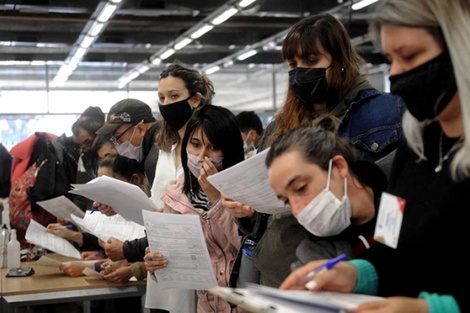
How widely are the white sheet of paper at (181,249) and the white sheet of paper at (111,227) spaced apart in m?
1.10

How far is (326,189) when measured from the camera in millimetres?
1539

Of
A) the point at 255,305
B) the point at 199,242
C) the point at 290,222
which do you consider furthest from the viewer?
the point at 199,242

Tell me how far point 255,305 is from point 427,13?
1.96 ft

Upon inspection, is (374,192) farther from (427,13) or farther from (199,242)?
(199,242)

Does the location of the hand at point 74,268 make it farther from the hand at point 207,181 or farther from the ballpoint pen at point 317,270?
the ballpoint pen at point 317,270

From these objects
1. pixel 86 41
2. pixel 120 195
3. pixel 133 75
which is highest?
pixel 86 41

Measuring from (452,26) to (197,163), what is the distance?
141 cm

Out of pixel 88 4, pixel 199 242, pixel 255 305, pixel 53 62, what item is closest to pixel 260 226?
pixel 199 242

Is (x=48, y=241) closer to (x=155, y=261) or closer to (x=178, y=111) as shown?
(x=178, y=111)

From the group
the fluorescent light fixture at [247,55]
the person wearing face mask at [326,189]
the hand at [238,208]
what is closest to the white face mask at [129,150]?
the hand at [238,208]

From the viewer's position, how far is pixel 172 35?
12414 millimetres

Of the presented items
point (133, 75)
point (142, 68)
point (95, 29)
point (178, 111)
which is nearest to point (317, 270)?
point (178, 111)

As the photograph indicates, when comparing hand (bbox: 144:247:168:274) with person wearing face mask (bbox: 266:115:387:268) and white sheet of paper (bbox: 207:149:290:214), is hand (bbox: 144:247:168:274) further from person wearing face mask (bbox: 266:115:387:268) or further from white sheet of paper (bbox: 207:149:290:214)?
person wearing face mask (bbox: 266:115:387:268)

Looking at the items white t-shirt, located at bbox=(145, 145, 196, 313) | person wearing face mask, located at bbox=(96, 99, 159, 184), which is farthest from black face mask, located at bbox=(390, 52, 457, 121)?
person wearing face mask, located at bbox=(96, 99, 159, 184)
